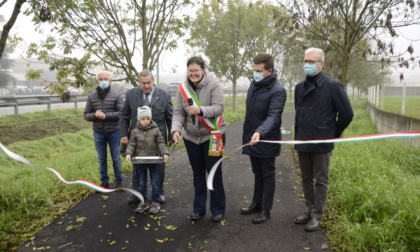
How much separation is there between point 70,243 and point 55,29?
5311mm

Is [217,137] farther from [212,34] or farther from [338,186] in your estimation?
[212,34]

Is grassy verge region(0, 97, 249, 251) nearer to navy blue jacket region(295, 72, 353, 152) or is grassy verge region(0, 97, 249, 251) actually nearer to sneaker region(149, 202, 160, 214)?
sneaker region(149, 202, 160, 214)

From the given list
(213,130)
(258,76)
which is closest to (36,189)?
(213,130)

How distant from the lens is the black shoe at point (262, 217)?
359 cm

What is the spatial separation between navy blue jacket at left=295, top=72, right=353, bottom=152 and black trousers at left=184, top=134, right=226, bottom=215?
1071 millimetres

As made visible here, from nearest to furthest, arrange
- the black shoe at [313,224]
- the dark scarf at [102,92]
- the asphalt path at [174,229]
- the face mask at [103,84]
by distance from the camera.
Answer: the asphalt path at [174,229]
the black shoe at [313,224]
the face mask at [103,84]
the dark scarf at [102,92]

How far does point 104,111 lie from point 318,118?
11.5 feet

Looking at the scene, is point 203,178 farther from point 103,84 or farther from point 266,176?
point 103,84

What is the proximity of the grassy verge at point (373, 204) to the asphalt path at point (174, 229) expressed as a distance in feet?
1.23

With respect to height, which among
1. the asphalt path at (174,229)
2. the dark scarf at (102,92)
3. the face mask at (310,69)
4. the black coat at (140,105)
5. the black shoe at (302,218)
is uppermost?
the face mask at (310,69)

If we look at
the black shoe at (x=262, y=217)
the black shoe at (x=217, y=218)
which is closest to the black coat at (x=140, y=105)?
the black shoe at (x=217, y=218)

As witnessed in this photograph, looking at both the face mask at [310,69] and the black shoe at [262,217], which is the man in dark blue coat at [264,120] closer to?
the black shoe at [262,217]

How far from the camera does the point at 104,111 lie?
4.83m

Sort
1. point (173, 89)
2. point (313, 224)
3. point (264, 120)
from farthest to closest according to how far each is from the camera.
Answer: point (173, 89)
point (264, 120)
point (313, 224)
